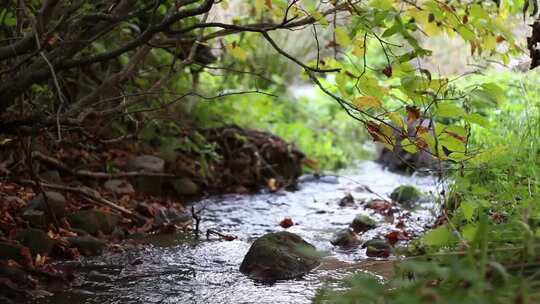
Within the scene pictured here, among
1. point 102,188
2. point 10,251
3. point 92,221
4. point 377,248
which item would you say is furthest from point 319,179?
point 10,251

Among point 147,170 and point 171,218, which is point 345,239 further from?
point 147,170

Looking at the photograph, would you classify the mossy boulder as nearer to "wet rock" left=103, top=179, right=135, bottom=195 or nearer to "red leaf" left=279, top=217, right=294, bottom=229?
"red leaf" left=279, top=217, right=294, bottom=229

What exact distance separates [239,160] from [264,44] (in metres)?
3.34

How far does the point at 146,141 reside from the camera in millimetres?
5738

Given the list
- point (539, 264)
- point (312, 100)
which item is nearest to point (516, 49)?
point (539, 264)

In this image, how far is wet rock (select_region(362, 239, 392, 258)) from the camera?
140 inches

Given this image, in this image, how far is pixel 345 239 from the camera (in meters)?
3.94

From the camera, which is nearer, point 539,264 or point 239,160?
point 539,264

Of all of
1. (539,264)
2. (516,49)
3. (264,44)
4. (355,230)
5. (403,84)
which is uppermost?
(264,44)

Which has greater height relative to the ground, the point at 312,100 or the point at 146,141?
the point at 312,100

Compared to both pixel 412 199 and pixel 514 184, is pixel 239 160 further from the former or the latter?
pixel 514 184

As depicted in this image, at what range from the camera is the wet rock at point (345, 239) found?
392 cm

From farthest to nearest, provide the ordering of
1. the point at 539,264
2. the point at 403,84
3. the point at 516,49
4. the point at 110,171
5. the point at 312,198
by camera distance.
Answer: the point at 312,198, the point at 110,171, the point at 516,49, the point at 403,84, the point at 539,264

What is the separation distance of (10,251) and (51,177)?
147 cm
